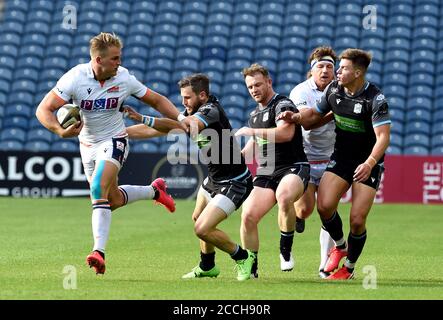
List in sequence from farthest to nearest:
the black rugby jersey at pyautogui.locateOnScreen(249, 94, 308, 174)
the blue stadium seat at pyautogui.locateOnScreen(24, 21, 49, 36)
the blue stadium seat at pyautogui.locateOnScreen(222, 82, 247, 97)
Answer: the blue stadium seat at pyautogui.locateOnScreen(24, 21, 49, 36), the blue stadium seat at pyautogui.locateOnScreen(222, 82, 247, 97), the black rugby jersey at pyautogui.locateOnScreen(249, 94, 308, 174)

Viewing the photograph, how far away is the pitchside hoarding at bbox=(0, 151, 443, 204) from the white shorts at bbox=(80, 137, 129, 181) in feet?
38.9

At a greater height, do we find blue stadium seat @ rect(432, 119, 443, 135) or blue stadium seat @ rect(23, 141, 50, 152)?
blue stadium seat @ rect(432, 119, 443, 135)

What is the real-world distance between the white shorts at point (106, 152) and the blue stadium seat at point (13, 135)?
15.1 meters

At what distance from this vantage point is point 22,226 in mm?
16266

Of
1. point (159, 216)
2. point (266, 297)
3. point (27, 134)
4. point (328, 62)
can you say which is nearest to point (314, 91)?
point (328, 62)

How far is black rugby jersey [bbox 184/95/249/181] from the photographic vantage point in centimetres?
968

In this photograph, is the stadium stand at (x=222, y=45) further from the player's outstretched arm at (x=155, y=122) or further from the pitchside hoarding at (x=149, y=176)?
the player's outstretched arm at (x=155, y=122)

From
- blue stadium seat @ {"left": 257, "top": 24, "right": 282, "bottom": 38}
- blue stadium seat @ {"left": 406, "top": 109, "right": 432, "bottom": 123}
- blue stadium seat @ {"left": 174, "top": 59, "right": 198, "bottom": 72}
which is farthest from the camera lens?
blue stadium seat @ {"left": 257, "top": 24, "right": 282, "bottom": 38}

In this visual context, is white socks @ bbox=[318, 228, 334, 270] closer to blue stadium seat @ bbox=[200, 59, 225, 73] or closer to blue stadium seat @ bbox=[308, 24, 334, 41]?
blue stadium seat @ bbox=[200, 59, 225, 73]

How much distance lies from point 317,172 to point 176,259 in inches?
78.2

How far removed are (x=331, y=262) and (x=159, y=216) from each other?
9.05 meters

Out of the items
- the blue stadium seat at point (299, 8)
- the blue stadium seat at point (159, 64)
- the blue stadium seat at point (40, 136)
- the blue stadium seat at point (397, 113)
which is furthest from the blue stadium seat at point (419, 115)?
the blue stadium seat at point (40, 136)

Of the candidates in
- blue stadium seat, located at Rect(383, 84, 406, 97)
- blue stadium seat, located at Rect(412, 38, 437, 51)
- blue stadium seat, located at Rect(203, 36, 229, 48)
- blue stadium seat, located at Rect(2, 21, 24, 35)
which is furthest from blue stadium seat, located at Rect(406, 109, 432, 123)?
blue stadium seat, located at Rect(2, 21, 24, 35)

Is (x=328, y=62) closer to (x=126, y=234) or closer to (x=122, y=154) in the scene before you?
(x=122, y=154)
